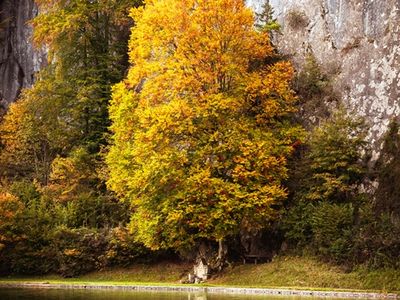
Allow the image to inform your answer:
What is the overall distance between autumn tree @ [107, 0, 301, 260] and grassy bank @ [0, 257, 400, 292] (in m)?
1.94

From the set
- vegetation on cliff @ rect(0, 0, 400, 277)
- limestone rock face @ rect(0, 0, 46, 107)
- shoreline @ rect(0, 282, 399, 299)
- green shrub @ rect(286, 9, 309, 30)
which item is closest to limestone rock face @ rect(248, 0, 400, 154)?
green shrub @ rect(286, 9, 309, 30)

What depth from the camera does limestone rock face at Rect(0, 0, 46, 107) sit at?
189 ft

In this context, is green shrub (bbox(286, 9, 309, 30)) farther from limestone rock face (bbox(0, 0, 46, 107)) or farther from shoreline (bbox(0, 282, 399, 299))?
limestone rock face (bbox(0, 0, 46, 107))

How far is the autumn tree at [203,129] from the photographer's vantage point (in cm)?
2945

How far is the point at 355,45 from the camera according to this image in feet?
108

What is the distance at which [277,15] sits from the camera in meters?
36.9

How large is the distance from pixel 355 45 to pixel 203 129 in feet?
29.8

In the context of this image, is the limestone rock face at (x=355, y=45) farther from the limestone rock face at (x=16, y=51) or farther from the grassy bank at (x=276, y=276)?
the limestone rock face at (x=16, y=51)

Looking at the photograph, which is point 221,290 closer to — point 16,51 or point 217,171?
point 217,171

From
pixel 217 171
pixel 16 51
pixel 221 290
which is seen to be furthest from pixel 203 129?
pixel 16 51

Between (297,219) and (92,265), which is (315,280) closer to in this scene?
(297,219)

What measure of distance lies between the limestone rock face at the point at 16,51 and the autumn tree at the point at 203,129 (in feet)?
88.2

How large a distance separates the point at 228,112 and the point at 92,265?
1096 cm

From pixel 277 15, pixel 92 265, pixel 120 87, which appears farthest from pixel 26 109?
pixel 277 15
